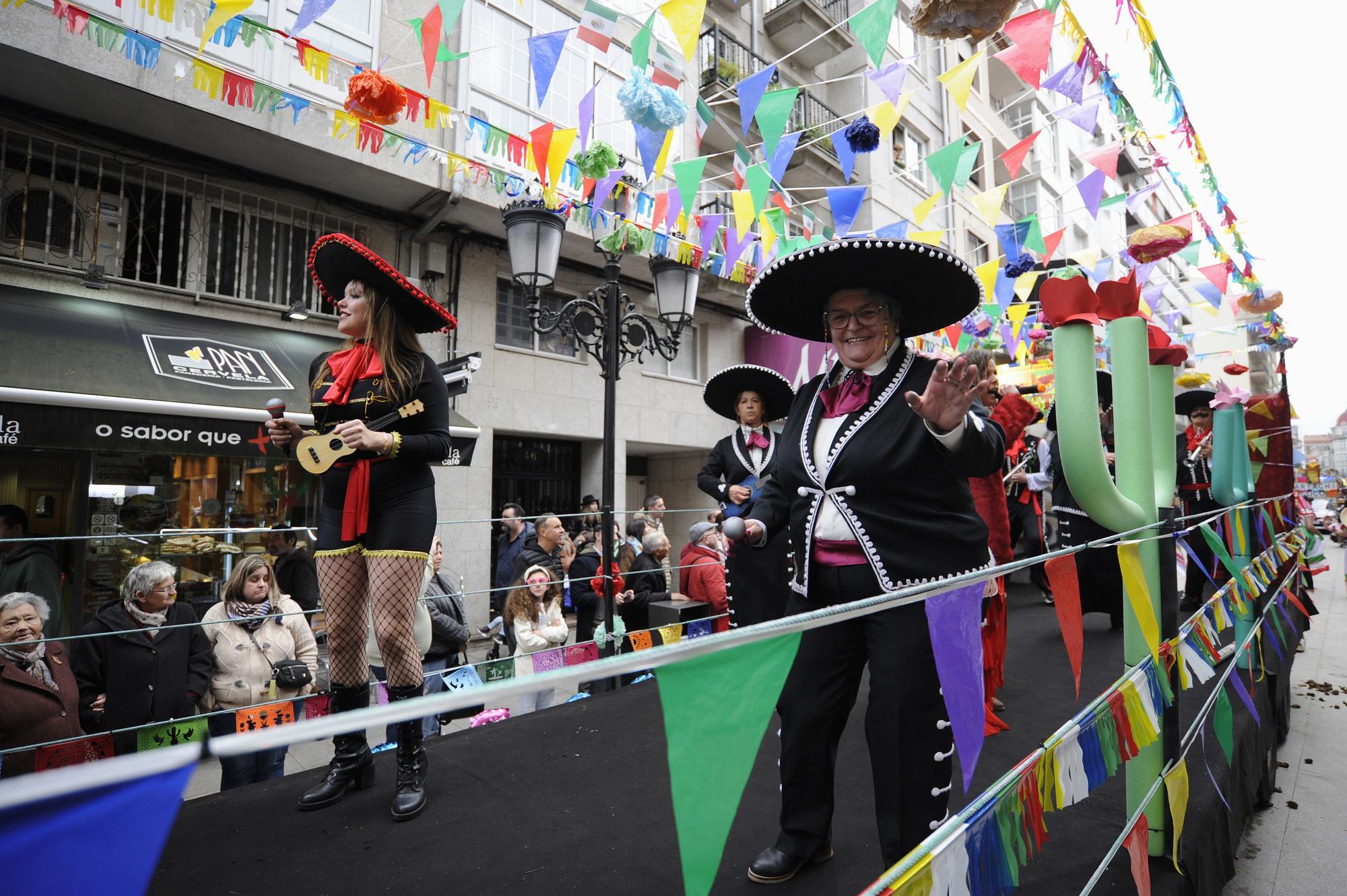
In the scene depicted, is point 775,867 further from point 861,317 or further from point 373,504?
point 373,504

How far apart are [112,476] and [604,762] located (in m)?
7.03

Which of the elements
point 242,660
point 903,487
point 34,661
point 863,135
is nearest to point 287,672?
point 242,660

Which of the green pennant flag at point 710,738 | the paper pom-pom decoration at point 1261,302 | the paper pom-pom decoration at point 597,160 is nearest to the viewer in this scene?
the green pennant flag at point 710,738

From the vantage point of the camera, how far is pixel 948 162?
5988 mm

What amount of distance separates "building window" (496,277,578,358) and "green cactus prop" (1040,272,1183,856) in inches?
348

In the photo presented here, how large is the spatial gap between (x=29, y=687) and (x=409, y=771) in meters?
2.02

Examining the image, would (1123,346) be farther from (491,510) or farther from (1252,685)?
(491,510)

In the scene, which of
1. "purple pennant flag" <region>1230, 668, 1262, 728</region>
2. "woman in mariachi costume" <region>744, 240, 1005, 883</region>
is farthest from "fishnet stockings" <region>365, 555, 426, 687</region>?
"purple pennant flag" <region>1230, 668, 1262, 728</region>

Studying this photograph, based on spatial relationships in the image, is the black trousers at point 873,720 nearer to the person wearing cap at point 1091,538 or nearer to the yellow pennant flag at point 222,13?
the person wearing cap at point 1091,538

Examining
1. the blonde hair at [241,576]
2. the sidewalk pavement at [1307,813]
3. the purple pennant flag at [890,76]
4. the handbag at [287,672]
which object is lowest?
the sidewalk pavement at [1307,813]

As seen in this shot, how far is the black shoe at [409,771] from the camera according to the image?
2.39m

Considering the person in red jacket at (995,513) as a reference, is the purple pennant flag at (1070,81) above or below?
above

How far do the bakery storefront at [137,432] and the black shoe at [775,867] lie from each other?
5280 mm

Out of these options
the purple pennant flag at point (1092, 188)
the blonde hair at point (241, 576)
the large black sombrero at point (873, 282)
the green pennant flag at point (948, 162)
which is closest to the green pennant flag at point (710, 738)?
the large black sombrero at point (873, 282)
